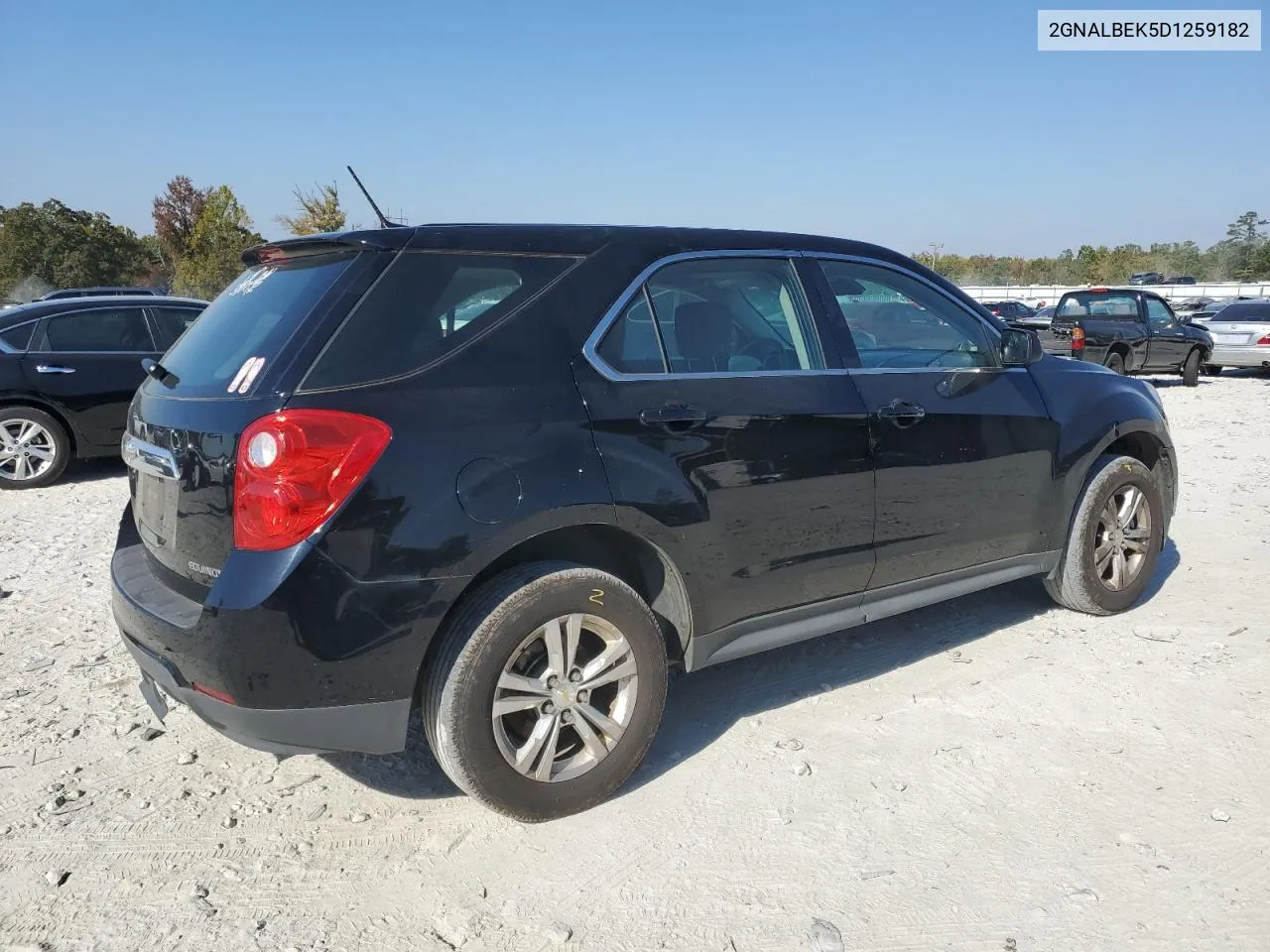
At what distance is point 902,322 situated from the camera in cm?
397

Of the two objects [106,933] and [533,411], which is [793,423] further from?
[106,933]

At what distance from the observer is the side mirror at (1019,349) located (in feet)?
13.1

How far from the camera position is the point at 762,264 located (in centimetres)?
349

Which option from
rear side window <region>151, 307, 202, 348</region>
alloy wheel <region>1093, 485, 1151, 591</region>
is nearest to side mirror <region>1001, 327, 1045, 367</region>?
alloy wheel <region>1093, 485, 1151, 591</region>

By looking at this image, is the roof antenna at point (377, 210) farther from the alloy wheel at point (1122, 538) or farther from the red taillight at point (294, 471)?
the alloy wheel at point (1122, 538)

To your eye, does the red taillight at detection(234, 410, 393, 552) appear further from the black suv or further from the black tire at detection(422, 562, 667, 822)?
the black tire at detection(422, 562, 667, 822)

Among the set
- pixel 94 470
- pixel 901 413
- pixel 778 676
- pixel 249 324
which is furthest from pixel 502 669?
Answer: pixel 94 470

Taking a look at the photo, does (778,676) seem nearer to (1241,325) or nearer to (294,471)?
(294,471)

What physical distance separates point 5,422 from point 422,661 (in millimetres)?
7012

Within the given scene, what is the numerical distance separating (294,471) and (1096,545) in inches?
148

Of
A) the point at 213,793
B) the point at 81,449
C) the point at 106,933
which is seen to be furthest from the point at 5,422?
the point at 106,933

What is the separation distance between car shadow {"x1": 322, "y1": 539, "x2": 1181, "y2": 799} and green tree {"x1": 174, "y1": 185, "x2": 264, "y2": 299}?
3486cm

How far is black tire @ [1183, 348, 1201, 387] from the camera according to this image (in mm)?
16625

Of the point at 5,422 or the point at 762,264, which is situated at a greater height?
the point at 762,264
